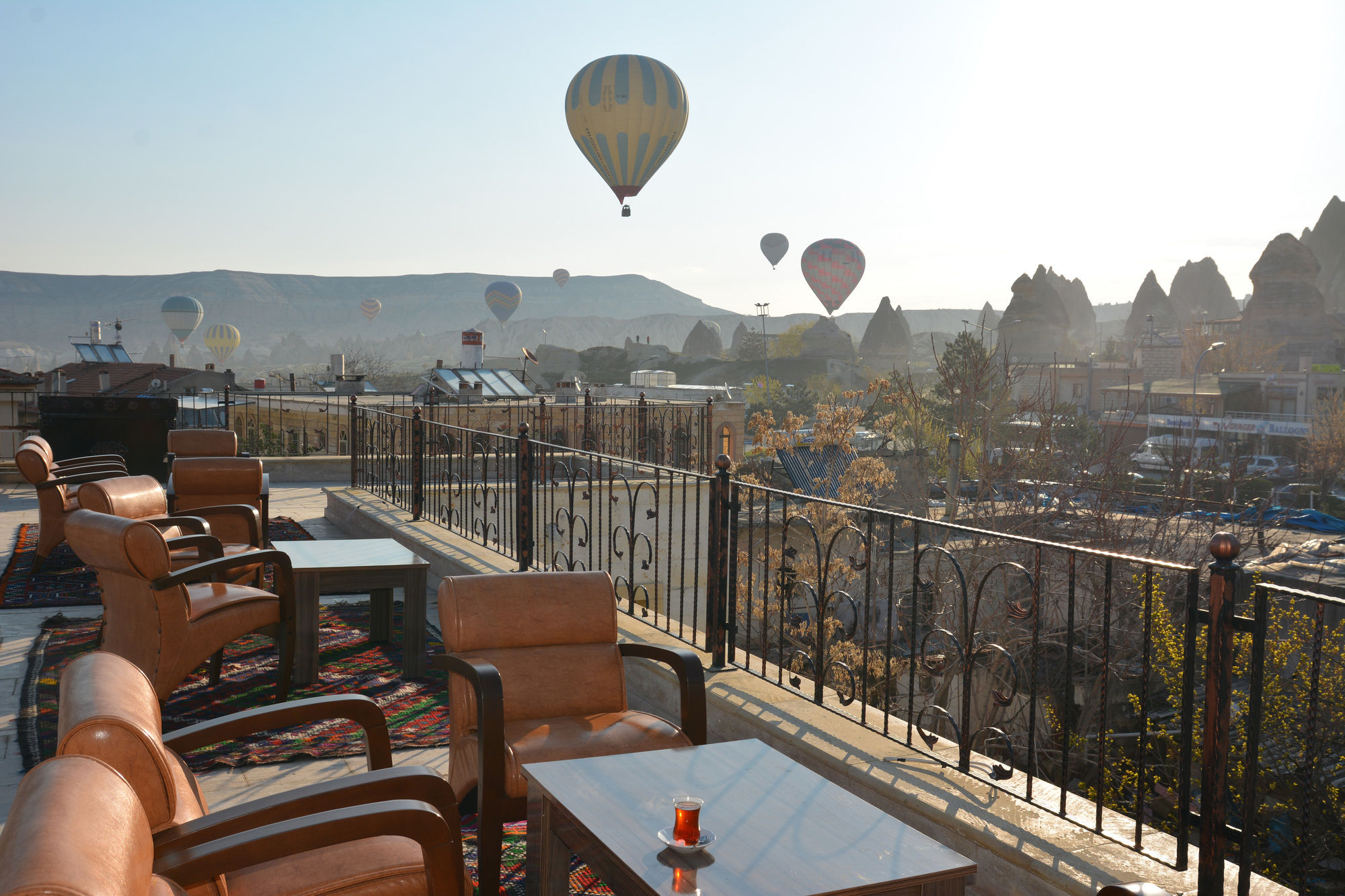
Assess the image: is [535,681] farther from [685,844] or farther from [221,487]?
[221,487]

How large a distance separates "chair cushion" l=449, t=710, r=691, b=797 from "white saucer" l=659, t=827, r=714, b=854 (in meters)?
0.86

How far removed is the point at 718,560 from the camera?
4.44 metres

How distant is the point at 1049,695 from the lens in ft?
47.8

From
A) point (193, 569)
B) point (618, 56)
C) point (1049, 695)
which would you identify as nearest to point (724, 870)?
point (193, 569)

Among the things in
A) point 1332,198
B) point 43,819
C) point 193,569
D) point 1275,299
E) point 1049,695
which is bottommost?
point 1049,695

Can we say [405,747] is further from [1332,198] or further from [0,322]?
[0,322]

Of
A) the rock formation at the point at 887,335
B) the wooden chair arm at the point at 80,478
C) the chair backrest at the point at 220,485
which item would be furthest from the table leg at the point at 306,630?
the rock formation at the point at 887,335

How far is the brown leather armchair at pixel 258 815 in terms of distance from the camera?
1680mm

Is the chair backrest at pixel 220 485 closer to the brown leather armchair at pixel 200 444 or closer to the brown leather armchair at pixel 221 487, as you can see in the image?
the brown leather armchair at pixel 221 487

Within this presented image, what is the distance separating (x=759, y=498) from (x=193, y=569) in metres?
23.5

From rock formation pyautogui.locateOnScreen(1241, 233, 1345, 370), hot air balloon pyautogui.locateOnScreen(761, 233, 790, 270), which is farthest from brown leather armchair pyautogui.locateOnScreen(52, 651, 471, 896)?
rock formation pyautogui.locateOnScreen(1241, 233, 1345, 370)

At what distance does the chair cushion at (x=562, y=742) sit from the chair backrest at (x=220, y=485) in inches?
163

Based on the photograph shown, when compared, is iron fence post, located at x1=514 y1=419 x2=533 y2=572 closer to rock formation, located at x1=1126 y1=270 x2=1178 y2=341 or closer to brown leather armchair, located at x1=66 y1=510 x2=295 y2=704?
brown leather armchair, located at x1=66 y1=510 x2=295 y2=704

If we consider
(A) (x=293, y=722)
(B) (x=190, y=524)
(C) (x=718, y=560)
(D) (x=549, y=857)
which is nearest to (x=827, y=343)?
(B) (x=190, y=524)
